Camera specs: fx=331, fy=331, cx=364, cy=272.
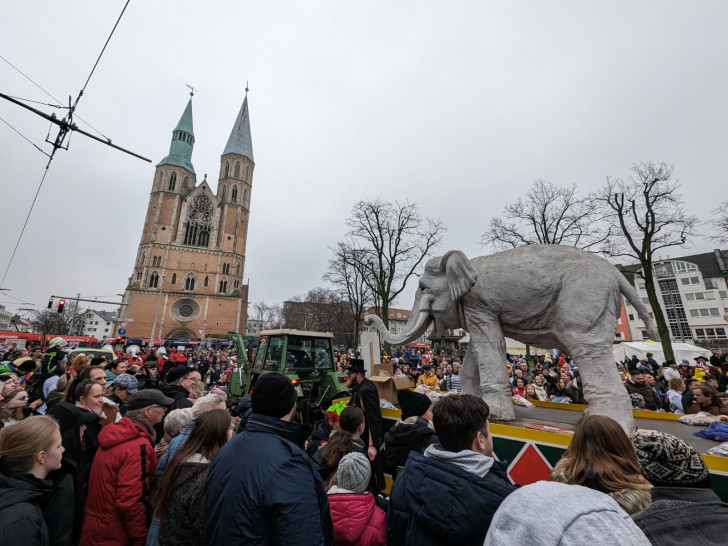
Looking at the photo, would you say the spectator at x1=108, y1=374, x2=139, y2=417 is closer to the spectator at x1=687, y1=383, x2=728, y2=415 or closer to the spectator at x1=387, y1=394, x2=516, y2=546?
the spectator at x1=387, y1=394, x2=516, y2=546

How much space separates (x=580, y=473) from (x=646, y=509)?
0.28 meters

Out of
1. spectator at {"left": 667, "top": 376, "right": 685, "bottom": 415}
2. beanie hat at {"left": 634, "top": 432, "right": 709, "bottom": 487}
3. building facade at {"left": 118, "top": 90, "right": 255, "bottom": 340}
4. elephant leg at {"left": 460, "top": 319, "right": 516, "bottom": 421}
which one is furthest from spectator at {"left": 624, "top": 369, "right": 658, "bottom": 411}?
building facade at {"left": 118, "top": 90, "right": 255, "bottom": 340}

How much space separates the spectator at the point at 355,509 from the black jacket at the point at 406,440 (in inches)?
25.6

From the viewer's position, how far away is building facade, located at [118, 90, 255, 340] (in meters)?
45.6

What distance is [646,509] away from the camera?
4.12 ft

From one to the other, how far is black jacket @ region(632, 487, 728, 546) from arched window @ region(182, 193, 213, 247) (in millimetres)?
57827

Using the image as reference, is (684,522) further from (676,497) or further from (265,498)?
(265,498)

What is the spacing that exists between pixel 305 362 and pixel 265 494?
25.3 ft

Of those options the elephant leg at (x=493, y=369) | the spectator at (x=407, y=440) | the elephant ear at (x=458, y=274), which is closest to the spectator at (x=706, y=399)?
the elephant leg at (x=493, y=369)

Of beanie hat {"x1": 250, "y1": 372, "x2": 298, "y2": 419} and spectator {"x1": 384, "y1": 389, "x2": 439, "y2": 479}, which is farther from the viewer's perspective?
spectator {"x1": 384, "y1": 389, "x2": 439, "y2": 479}

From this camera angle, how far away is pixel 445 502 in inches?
61.4

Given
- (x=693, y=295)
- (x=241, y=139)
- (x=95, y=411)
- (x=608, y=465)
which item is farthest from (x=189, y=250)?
(x=693, y=295)

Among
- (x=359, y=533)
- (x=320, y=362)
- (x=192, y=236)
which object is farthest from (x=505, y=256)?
(x=192, y=236)

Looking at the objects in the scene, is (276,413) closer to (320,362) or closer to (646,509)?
(646,509)
